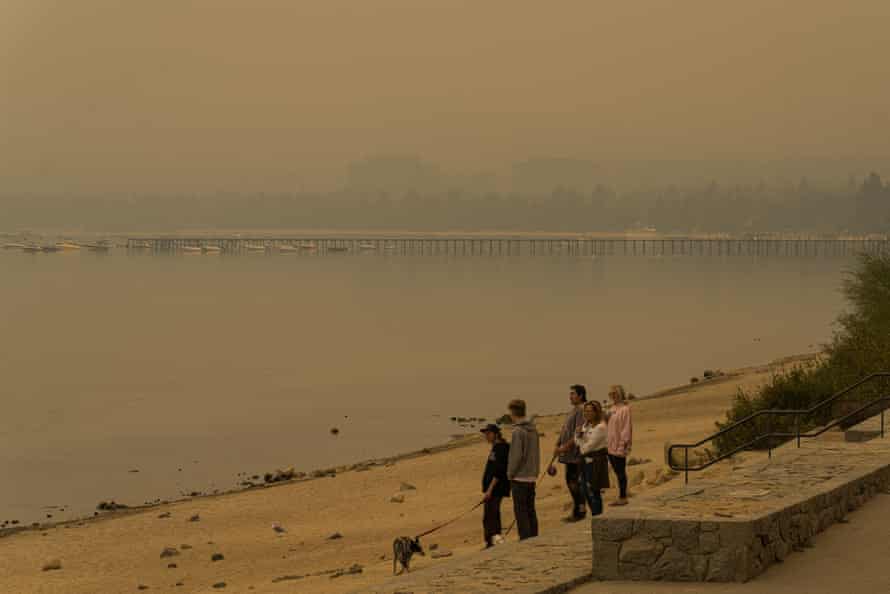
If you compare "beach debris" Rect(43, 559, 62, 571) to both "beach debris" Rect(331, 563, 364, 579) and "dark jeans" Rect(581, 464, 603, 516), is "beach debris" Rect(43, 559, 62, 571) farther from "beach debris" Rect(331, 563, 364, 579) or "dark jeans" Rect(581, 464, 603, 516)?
"dark jeans" Rect(581, 464, 603, 516)

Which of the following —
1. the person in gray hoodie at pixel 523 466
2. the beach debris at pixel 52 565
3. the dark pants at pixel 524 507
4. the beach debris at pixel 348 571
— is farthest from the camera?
the beach debris at pixel 52 565

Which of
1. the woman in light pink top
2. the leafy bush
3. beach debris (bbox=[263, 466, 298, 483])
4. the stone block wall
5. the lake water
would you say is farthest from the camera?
the lake water

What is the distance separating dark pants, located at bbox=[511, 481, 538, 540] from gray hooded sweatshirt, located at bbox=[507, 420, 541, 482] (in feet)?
0.35

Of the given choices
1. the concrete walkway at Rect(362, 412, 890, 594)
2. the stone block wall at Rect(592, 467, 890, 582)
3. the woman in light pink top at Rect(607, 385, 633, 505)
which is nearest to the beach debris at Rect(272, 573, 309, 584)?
the woman in light pink top at Rect(607, 385, 633, 505)

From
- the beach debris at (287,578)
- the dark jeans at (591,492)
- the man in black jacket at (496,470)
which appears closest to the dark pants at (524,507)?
the man in black jacket at (496,470)

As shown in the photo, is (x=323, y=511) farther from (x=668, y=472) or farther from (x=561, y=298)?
(x=561, y=298)

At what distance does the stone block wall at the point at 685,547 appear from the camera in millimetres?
10383

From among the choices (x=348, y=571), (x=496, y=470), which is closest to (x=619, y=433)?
(x=496, y=470)

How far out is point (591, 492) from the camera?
1480 cm

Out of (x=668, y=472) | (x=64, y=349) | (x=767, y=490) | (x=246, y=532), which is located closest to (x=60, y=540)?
(x=246, y=532)

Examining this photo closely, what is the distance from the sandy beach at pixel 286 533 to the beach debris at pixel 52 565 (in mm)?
105

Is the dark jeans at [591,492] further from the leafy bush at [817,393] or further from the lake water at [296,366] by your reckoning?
the lake water at [296,366]

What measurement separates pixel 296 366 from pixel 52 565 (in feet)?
151

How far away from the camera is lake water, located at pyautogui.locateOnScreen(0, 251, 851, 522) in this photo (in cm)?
3838
